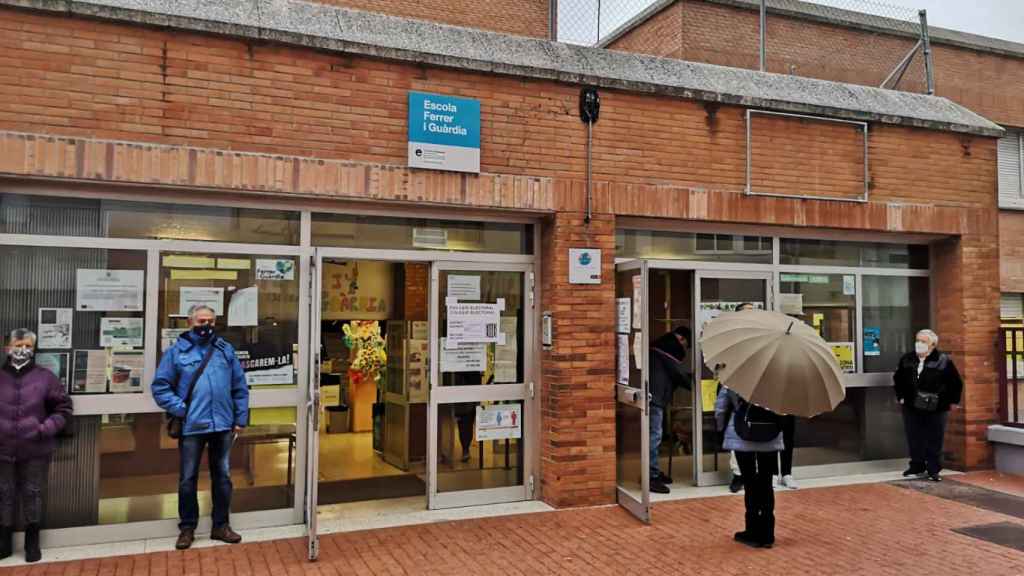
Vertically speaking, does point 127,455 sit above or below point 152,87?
below

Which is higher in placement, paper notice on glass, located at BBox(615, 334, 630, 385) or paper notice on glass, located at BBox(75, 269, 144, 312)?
paper notice on glass, located at BBox(75, 269, 144, 312)

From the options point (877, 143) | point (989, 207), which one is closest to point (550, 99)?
point (877, 143)

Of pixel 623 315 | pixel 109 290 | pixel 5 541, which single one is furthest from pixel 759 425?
pixel 5 541

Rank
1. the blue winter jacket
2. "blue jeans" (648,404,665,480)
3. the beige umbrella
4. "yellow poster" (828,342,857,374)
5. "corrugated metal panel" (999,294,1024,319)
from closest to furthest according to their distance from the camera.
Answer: the beige umbrella → the blue winter jacket → "blue jeans" (648,404,665,480) → "yellow poster" (828,342,857,374) → "corrugated metal panel" (999,294,1024,319)

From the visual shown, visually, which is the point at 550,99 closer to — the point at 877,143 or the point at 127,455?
the point at 877,143

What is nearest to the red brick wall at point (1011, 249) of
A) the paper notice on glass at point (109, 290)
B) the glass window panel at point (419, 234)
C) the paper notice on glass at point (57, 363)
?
the glass window panel at point (419, 234)

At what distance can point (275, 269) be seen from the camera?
655 centimetres

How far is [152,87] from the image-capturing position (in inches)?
236

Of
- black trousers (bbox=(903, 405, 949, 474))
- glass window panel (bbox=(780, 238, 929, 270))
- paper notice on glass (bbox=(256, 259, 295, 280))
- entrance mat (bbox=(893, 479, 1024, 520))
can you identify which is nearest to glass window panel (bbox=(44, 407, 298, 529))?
paper notice on glass (bbox=(256, 259, 295, 280))

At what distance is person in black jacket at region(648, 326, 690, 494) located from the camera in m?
7.96

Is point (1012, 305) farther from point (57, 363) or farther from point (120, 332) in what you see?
point (57, 363)

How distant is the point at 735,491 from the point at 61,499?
20.0 ft

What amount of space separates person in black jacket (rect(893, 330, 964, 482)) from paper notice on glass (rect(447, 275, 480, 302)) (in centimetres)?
505

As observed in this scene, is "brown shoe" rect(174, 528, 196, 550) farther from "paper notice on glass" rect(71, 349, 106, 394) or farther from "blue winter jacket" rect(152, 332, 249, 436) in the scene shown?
"paper notice on glass" rect(71, 349, 106, 394)
